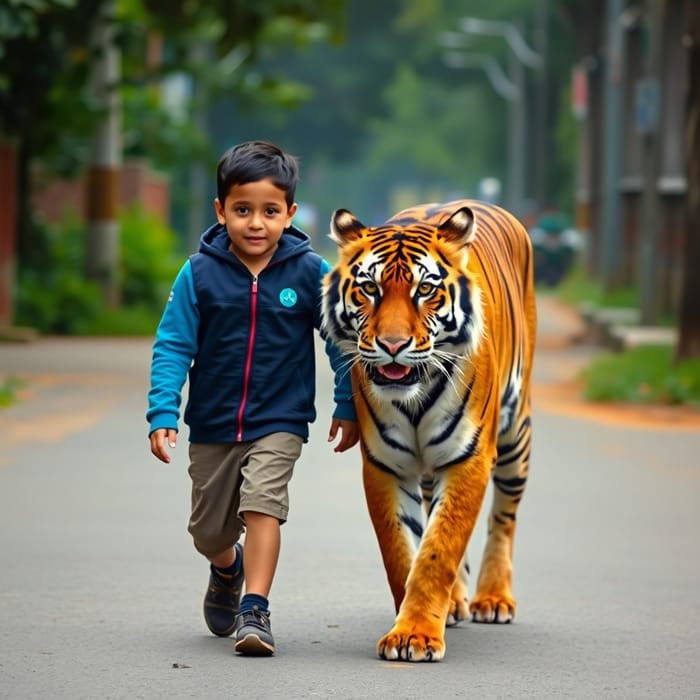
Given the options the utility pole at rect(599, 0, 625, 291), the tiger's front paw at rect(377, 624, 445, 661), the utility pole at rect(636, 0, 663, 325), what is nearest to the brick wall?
the utility pole at rect(599, 0, 625, 291)

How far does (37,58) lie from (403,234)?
60.5ft

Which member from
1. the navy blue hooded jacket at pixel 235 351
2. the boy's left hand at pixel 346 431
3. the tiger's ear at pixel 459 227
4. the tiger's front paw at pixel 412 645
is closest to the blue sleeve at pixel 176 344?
the navy blue hooded jacket at pixel 235 351

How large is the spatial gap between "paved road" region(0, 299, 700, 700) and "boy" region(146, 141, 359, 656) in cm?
54

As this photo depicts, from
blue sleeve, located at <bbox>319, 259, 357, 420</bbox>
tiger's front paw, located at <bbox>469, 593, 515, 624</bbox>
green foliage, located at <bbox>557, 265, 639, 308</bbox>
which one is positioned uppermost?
blue sleeve, located at <bbox>319, 259, 357, 420</bbox>

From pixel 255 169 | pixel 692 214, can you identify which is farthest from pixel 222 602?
pixel 692 214

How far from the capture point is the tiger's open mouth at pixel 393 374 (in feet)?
21.8

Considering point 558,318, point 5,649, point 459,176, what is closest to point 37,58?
point 558,318

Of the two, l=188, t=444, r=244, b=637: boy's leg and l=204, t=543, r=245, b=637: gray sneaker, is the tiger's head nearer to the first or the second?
l=188, t=444, r=244, b=637: boy's leg

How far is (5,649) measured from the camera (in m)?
6.94

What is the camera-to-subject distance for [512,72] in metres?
65.0

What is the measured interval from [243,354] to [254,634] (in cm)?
92

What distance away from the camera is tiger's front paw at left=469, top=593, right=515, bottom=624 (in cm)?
786

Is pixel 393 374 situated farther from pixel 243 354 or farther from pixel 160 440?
pixel 160 440

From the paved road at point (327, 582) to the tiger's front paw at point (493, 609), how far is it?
81mm
